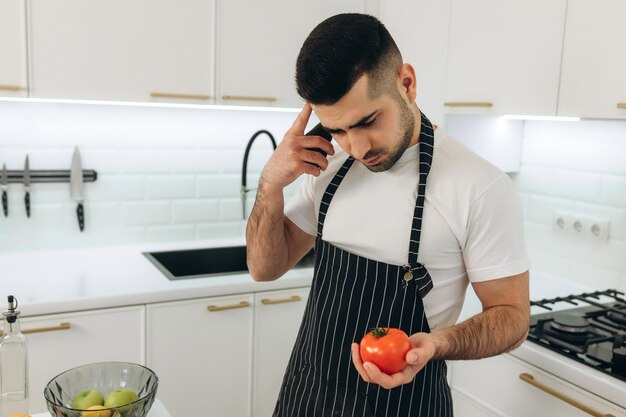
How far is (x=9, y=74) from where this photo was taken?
2.25m

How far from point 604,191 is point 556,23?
67 centimetres

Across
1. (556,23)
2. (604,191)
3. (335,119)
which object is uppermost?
(556,23)

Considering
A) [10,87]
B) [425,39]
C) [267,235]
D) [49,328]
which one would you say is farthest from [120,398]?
[425,39]

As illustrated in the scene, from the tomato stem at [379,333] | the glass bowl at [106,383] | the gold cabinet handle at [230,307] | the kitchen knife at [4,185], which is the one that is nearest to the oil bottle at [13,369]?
the glass bowl at [106,383]

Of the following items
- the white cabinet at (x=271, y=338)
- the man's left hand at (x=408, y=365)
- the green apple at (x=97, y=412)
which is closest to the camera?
the green apple at (x=97, y=412)

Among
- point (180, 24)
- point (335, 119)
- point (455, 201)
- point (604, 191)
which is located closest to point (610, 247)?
point (604, 191)

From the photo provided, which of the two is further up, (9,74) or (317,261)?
(9,74)

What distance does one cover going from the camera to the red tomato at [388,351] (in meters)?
1.18

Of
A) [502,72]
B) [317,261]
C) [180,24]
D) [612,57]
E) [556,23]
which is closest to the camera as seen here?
A: [317,261]

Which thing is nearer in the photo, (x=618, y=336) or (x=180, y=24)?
(x=618, y=336)

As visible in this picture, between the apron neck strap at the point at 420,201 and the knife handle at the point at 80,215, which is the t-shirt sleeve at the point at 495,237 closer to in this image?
the apron neck strap at the point at 420,201

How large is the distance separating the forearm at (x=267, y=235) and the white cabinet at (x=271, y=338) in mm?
811

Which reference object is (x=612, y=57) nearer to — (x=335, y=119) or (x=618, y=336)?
(x=618, y=336)

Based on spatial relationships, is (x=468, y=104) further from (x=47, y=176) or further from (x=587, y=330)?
(x=47, y=176)
